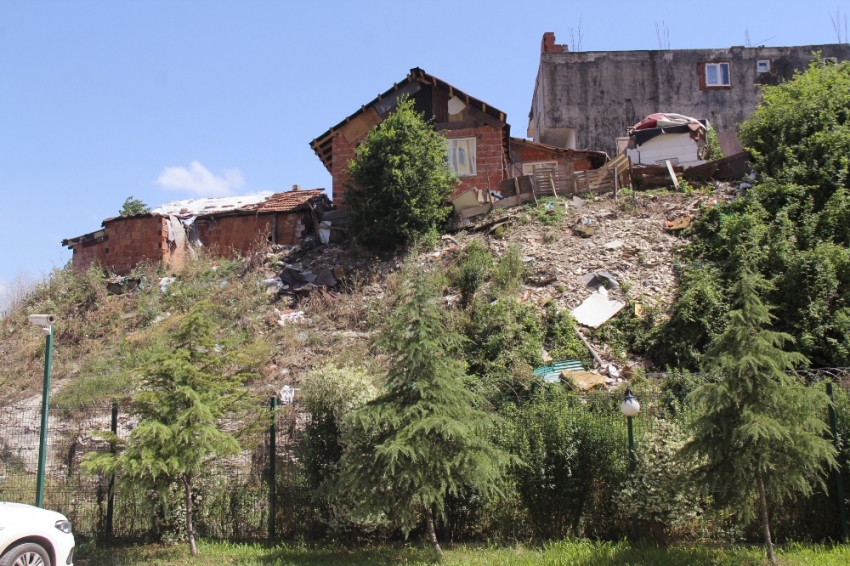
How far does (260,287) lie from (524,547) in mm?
12083

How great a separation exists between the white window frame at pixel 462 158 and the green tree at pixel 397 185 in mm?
1522

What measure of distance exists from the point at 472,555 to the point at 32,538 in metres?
5.10

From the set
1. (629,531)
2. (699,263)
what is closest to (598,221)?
(699,263)

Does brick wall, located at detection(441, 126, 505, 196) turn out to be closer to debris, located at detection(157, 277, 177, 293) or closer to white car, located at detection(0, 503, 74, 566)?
debris, located at detection(157, 277, 177, 293)

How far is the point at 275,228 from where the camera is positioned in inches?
885

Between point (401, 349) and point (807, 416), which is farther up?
point (401, 349)

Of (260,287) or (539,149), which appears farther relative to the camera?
(539,149)

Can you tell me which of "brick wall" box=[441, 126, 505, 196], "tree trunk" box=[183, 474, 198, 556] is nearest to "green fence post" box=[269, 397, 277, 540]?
"tree trunk" box=[183, 474, 198, 556]

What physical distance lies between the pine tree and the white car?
722cm

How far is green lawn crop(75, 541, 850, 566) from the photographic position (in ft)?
27.0

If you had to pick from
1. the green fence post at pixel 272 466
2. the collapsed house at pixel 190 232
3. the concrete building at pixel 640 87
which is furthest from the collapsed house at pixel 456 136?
the green fence post at pixel 272 466

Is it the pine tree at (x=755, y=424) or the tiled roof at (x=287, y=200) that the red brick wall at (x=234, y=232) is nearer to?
the tiled roof at (x=287, y=200)

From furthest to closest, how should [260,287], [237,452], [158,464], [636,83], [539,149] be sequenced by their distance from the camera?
[636,83], [539,149], [260,287], [237,452], [158,464]

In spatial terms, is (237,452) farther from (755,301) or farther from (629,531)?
(755,301)
